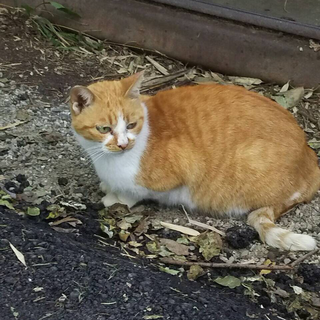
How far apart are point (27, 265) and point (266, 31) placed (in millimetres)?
3370

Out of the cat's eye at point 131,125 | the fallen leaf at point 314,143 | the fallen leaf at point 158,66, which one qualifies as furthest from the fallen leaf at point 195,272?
the fallen leaf at point 158,66

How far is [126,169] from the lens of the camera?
3.97 meters

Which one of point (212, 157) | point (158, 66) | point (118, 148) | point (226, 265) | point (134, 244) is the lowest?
point (134, 244)

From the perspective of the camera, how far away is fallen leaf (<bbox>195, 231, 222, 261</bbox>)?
3.87 meters

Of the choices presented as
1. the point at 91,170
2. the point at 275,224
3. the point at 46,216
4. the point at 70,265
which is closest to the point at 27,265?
the point at 70,265

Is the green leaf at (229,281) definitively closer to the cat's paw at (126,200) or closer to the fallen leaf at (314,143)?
the cat's paw at (126,200)

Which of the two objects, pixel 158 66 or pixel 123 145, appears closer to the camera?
pixel 123 145

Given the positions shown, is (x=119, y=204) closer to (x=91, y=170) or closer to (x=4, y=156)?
(x=91, y=170)

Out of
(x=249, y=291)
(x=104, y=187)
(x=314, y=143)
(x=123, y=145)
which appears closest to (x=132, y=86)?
(x=123, y=145)

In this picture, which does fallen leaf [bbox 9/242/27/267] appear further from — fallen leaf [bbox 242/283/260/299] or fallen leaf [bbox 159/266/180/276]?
fallen leaf [bbox 242/283/260/299]

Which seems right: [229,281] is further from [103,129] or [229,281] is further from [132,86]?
[132,86]

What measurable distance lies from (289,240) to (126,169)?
3.76 ft

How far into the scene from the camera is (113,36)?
6.16 metres

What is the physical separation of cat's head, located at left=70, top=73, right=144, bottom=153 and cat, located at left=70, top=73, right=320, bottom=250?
0.01m
